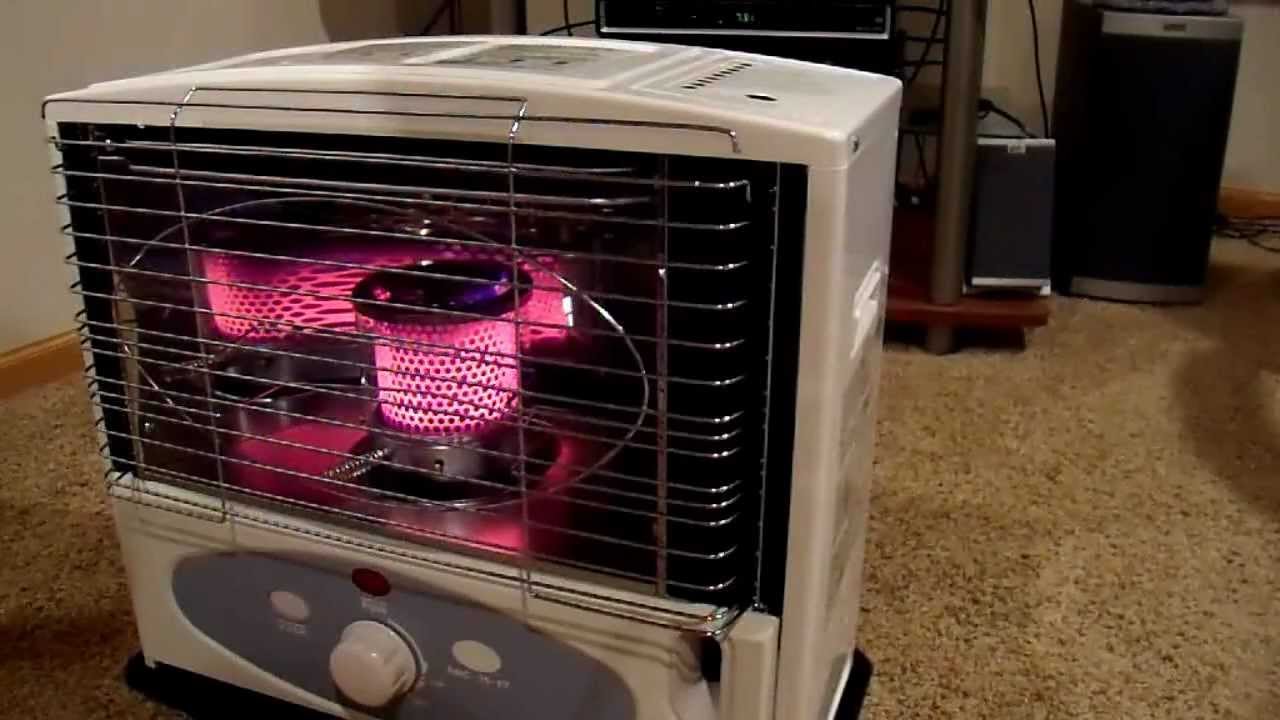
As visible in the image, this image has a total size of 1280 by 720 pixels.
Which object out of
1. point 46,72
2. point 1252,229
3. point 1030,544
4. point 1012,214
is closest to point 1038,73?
point 1252,229

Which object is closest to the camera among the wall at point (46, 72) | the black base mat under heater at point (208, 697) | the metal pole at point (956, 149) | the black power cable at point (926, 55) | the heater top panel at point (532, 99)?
the heater top panel at point (532, 99)

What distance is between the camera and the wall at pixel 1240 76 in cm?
180

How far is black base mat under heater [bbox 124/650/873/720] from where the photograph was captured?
69 centimetres

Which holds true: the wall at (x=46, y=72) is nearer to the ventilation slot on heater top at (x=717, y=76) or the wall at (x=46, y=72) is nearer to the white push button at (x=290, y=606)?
the white push button at (x=290, y=606)

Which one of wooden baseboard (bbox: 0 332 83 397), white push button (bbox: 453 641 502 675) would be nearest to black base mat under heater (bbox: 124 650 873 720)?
white push button (bbox: 453 641 502 675)

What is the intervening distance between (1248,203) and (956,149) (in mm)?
818

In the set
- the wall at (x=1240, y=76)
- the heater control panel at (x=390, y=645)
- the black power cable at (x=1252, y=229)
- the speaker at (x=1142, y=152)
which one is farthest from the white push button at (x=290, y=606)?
the black power cable at (x=1252, y=229)

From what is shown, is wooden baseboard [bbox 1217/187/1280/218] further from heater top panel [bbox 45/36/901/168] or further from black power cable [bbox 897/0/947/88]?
heater top panel [bbox 45/36/901/168]

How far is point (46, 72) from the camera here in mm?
1183

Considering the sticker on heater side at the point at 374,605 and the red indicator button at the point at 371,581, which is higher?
the red indicator button at the point at 371,581

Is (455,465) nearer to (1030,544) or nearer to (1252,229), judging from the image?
(1030,544)

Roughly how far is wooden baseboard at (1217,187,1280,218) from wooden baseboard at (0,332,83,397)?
163 centimetres

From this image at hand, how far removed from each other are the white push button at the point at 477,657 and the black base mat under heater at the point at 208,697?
0.38ft

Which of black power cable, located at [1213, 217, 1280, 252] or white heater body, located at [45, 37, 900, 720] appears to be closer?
white heater body, located at [45, 37, 900, 720]
